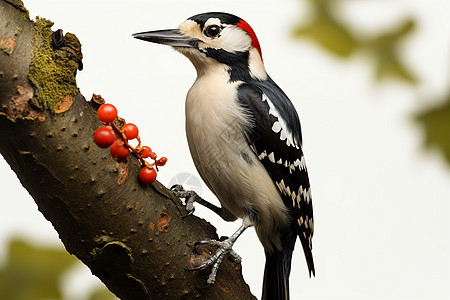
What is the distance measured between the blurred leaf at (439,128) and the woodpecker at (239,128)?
361mm

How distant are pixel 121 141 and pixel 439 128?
577 millimetres

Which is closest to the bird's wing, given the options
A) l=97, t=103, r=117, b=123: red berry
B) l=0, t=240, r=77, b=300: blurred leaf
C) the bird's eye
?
the bird's eye

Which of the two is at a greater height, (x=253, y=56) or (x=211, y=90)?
(x=253, y=56)

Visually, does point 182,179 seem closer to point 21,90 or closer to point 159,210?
point 159,210

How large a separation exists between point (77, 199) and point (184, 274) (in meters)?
0.29

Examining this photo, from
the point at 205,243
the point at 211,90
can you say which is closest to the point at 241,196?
the point at 205,243

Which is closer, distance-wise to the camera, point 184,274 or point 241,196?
point 184,274

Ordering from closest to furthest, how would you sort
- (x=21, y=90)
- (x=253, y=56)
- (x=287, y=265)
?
(x=21, y=90)
(x=253, y=56)
(x=287, y=265)

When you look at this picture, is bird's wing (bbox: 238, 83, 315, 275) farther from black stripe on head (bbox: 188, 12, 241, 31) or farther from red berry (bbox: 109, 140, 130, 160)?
red berry (bbox: 109, 140, 130, 160)

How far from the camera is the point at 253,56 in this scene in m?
1.34

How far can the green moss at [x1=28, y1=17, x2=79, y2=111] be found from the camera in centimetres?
95

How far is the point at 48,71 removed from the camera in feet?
3.16

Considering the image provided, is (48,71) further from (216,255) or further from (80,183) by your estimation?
(216,255)

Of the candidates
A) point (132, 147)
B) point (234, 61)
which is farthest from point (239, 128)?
point (132, 147)
